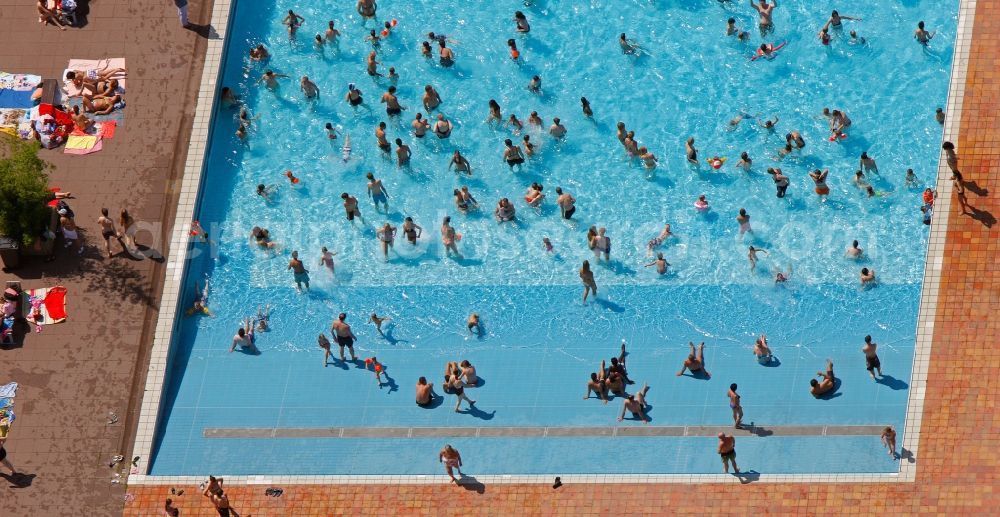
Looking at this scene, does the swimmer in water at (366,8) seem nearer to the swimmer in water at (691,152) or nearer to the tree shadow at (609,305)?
the swimmer in water at (691,152)

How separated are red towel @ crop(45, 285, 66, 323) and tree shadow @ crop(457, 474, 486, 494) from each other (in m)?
9.76

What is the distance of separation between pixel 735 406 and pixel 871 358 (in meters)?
3.14

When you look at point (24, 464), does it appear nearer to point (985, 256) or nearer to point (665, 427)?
point (665, 427)

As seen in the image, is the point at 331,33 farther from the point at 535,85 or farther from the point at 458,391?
the point at 458,391

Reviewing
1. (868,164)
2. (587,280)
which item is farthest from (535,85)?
(868,164)

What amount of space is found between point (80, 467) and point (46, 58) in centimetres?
1090

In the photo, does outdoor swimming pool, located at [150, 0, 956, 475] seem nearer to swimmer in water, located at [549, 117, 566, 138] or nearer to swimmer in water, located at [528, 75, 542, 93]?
swimmer in water, located at [528, 75, 542, 93]

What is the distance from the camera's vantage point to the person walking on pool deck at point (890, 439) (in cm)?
3559

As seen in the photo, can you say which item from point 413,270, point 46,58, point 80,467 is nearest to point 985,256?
point 413,270

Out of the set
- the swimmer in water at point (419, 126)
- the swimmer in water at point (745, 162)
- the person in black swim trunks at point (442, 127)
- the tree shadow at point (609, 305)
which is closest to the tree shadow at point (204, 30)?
the swimmer in water at point (419, 126)

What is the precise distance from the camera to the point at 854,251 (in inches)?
1515

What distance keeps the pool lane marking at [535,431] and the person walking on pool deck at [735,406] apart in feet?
0.47

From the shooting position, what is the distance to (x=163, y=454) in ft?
122

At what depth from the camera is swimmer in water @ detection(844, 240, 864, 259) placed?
38.4 meters
